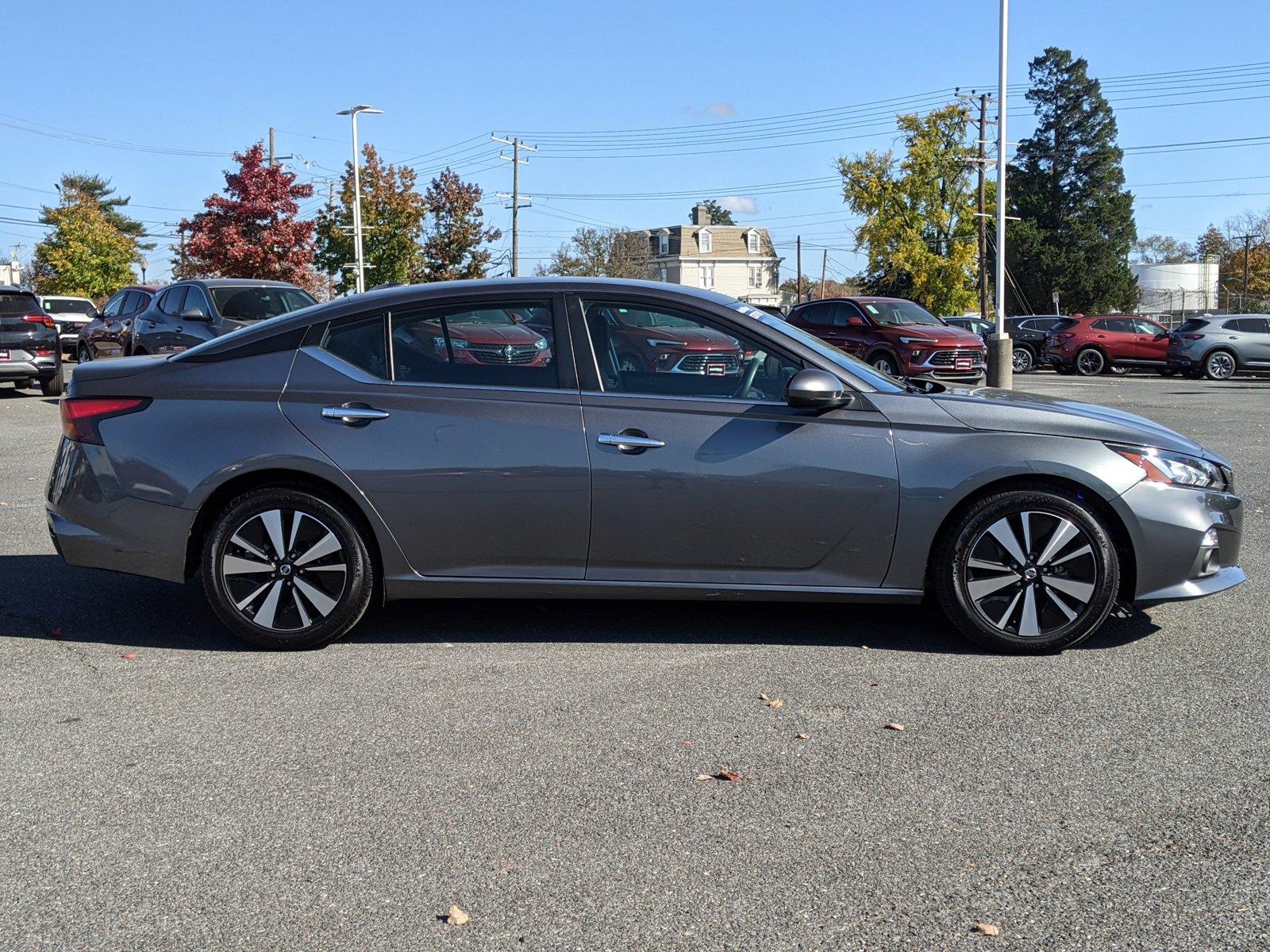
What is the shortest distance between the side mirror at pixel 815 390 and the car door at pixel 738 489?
0.07 metres

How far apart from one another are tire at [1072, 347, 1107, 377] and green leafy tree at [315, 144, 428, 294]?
85.4 ft

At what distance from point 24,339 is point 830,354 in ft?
56.5

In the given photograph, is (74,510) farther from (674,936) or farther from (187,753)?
(674,936)

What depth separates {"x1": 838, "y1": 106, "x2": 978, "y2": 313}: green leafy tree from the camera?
58469 mm

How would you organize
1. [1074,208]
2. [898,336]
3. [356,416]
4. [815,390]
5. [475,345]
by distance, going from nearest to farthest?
1. [815,390]
2. [356,416]
3. [475,345]
4. [898,336]
5. [1074,208]

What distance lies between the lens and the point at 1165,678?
4.91 metres

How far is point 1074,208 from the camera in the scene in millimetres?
71562

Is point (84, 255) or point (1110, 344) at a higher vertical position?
point (84, 255)

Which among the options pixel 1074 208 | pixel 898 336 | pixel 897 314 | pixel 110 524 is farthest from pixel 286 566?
pixel 1074 208

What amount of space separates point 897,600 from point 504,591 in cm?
168

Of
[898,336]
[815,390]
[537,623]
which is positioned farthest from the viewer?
[898,336]

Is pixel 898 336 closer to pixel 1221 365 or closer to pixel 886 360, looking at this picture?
pixel 886 360

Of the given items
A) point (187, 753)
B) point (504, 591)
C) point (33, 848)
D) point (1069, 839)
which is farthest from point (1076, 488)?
point (33, 848)

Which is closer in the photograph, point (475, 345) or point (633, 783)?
point (633, 783)
